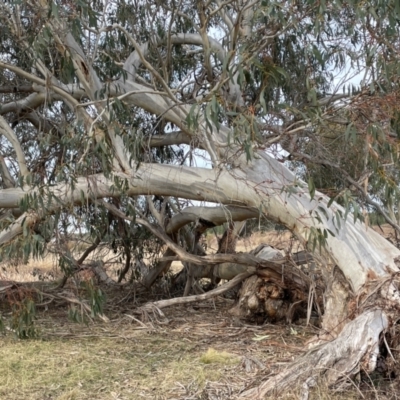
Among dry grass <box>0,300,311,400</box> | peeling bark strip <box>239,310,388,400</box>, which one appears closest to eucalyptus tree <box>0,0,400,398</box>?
peeling bark strip <box>239,310,388,400</box>

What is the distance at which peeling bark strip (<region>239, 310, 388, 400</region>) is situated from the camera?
420cm

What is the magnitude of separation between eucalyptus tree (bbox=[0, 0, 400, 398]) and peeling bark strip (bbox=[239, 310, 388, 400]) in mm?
13

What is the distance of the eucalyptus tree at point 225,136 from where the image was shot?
204 inches

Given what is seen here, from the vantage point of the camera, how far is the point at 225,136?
6.61m

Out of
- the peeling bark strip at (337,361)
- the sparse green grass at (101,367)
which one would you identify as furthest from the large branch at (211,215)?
the peeling bark strip at (337,361)

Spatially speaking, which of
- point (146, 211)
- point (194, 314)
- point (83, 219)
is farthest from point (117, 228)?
point (194, 314)

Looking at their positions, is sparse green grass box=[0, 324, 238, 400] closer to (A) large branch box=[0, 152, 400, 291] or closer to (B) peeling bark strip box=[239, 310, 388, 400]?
(B) peeling bark strip box=[239, 310, 388, 400]

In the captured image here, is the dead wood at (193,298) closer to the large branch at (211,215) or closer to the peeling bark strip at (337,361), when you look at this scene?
the large branch at (211,215)

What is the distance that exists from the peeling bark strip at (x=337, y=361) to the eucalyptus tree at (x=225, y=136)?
13 millimetres

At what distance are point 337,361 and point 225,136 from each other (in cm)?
286

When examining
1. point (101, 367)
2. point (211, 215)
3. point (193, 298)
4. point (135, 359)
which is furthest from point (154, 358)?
point (211, 215)

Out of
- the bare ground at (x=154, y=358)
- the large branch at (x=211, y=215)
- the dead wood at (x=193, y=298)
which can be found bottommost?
the bare ground at (x=154, y=358)

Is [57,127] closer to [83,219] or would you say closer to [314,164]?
[83,219]

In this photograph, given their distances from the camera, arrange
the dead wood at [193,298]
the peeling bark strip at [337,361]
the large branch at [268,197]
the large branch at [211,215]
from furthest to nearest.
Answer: the dead wood at [193,298] → the large branch at [211,215] → the large branch at [268,197] → the peeling bark strip at [337,361]
